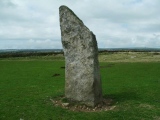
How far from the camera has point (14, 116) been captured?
13234 millimetres

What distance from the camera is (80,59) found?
1499 cm

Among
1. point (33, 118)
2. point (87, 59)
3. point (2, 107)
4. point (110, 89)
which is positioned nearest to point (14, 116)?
point (33, 118)

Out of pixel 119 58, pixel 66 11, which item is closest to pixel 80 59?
pixel 66 11

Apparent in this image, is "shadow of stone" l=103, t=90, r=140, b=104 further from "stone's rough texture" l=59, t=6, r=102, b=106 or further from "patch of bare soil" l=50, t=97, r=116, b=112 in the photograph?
"stone's rough texture" l=59, t=6, r=102, b=106

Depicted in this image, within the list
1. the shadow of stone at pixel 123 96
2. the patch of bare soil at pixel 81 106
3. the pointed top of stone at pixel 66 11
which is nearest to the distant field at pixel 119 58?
the shadow of stone at pixel 123 96

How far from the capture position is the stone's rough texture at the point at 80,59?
580 inches

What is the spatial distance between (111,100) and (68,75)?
3.39m

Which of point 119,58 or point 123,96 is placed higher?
point 119,58

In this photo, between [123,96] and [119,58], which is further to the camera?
[119,58]

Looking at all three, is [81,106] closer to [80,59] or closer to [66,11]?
[80,59]

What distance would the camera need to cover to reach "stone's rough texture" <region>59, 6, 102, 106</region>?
14.7 metres

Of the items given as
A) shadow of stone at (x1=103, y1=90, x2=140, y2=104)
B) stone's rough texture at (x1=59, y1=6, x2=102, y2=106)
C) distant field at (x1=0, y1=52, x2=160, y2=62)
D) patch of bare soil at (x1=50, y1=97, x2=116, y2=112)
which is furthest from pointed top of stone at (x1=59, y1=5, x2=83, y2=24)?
distant field at (x1=0, y1=52, x2=160, y2=62)

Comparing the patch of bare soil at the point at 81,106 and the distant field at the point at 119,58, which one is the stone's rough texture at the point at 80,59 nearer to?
the patch of bare soil at the point at 81,106

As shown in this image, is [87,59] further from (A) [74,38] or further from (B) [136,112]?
(B) [136,112]
